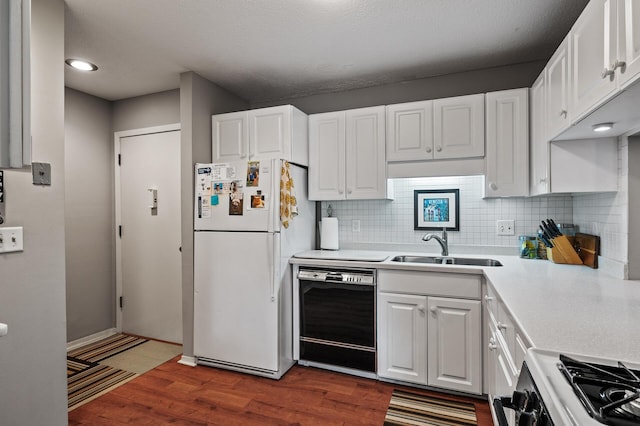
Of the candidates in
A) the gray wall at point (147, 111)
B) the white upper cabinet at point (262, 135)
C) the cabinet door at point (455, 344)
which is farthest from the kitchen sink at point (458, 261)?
the gray wall at point (147, 111)

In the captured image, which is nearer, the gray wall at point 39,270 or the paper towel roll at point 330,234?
the gray wall at point 39,270

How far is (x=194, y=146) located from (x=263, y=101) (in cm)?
100

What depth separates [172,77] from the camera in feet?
10.3

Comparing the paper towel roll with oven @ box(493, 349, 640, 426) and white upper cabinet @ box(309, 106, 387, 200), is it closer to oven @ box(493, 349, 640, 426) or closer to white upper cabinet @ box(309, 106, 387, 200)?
white upper cabinet @ box(309, 106, 387, 200)

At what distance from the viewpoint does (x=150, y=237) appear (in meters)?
3.58

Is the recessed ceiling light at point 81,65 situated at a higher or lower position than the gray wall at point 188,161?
higher

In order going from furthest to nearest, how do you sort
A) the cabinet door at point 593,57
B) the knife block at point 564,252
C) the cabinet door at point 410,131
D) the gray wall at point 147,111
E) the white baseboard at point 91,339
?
the gray wall at point 147,111 < the white baseboard at point 91,339 < the cabinet door at point 410,131 < the knife block at point 564,252 < the cabinet door at point 593,57

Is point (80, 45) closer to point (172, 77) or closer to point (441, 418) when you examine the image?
point (172, 77)

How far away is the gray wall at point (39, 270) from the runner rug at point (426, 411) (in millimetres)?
1904

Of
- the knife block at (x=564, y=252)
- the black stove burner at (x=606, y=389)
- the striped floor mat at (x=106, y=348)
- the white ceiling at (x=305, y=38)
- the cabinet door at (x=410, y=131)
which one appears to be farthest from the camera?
the striped floor mat at (x=106, y=348)

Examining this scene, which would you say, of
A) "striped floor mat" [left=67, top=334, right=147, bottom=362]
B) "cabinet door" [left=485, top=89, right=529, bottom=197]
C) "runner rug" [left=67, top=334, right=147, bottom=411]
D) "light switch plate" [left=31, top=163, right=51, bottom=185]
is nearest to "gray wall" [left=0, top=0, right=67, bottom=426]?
"light switch plate" [left=31, top=163, right=51, bottom=185]

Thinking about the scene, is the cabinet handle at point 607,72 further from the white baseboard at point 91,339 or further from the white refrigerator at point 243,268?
the white baseboard at point 91,339

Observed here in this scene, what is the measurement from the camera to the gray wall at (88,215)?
3316mm

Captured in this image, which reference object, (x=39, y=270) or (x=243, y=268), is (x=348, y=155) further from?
(x=39, y=270)
